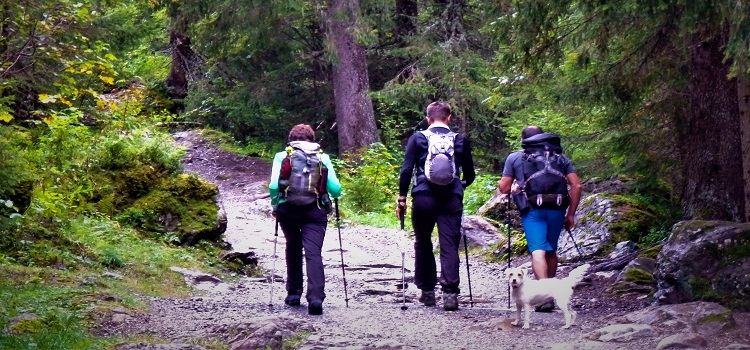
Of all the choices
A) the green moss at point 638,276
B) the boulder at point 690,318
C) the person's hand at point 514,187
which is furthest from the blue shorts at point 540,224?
the green moss at point 638,276

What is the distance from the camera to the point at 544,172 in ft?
26.5

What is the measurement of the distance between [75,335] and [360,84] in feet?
55.8

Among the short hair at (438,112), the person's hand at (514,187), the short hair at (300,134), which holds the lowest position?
the person's hand at (514,187)

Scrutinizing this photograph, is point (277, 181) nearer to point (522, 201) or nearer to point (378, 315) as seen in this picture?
point (378, 315)

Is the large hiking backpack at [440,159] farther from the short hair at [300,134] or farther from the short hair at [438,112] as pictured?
the short hair at [300,134]

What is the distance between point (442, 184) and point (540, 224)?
988 mm

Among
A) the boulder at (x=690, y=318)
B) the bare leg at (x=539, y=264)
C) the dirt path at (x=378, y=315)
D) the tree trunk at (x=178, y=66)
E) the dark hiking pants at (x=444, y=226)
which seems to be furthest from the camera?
the tree trunk at (x=178, y=66)

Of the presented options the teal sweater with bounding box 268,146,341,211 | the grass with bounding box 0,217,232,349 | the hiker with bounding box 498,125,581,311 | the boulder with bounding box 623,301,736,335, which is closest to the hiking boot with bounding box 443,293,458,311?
the hiker with bounding box 498,125,581,311

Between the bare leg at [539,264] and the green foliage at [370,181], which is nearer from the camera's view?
the bare leg at [539,264]

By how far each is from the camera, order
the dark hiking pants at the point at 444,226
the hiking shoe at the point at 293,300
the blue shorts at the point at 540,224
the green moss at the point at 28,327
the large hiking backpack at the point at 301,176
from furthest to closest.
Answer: the hiking shoe at the point at 293,300
the dark hiking pants at the point at 444,226
the large hiking backpack at the point at 301,176
the blue shorts at the point at 540,224
the green moss at the point at 28,327

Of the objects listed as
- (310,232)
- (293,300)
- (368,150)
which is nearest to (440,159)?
(310,232)

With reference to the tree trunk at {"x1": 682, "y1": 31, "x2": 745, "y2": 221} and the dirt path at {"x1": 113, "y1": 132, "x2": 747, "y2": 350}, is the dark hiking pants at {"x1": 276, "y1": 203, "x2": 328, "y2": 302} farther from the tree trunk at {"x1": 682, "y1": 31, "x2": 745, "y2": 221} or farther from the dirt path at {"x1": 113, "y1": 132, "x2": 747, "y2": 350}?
the tree trunk at {"x1": 682, "y1": 31, "x2": 745, "y2": 221}

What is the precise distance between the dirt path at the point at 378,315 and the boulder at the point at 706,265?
62 cm

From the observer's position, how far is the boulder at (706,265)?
7.25 metres
